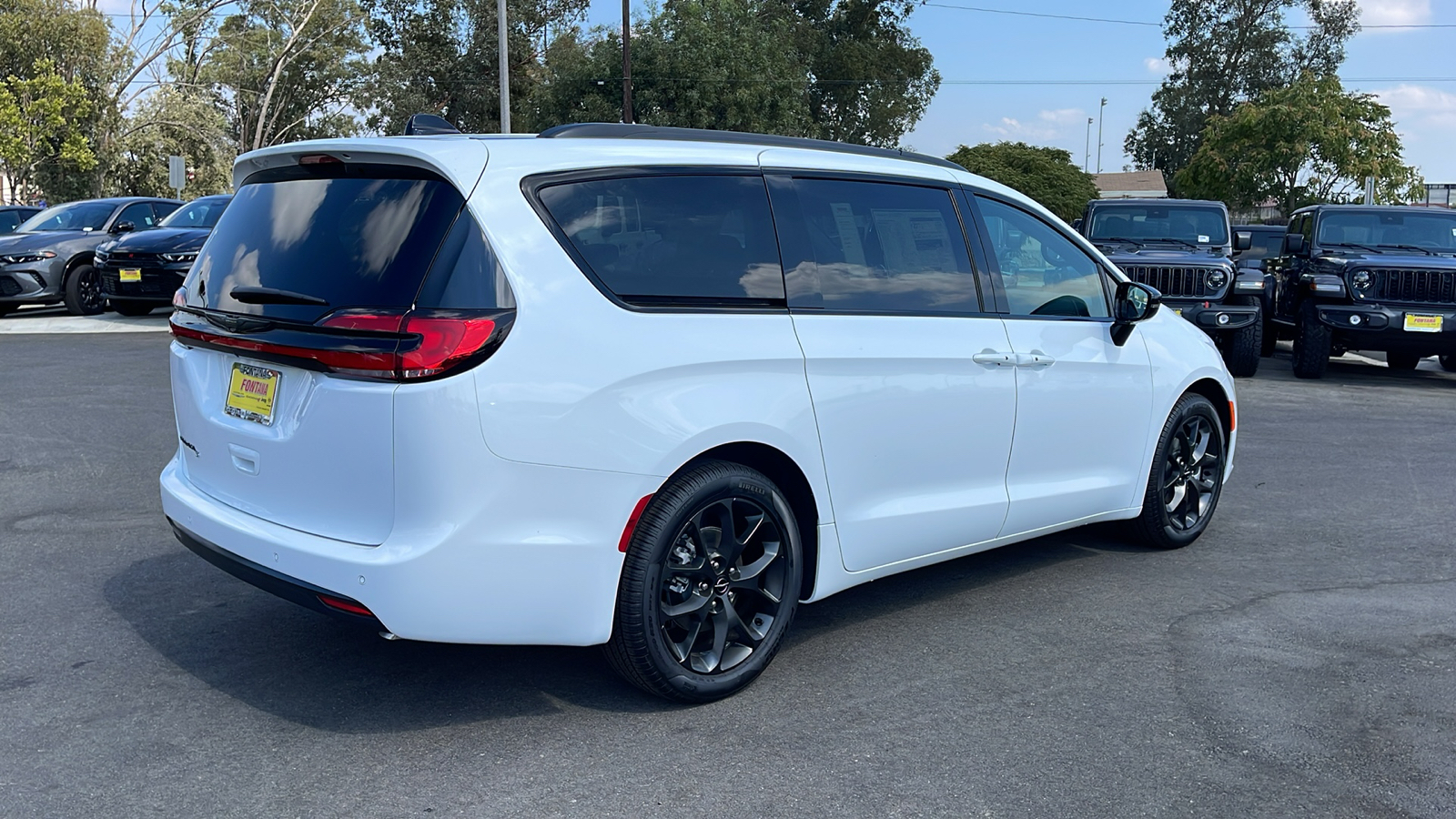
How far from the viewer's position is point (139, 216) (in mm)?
18750

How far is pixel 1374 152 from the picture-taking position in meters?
41.8

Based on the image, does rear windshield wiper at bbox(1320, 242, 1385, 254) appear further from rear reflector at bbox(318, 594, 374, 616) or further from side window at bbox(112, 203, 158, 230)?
side window at bbox(112, 203, 158, 230)

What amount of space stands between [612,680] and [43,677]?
187 centimetres

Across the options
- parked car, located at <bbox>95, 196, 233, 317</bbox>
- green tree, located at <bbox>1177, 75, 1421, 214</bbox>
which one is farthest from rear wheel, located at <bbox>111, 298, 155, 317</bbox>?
green tree, located at <bbox>1177, 75, 1421, 214</bbox>

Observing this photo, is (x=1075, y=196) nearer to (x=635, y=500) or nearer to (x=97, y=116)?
(x=97, y=116)

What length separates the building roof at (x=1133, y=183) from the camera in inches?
2874

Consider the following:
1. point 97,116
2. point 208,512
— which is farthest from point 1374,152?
point 208,512

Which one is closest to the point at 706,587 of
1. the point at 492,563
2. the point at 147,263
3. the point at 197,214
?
the point at 492,563

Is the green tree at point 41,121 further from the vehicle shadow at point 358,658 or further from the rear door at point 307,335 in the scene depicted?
the rear door at point 307,335

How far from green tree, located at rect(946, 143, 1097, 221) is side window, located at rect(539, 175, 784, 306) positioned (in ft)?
130

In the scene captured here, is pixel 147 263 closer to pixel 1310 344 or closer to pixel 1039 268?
pixel 1310 344

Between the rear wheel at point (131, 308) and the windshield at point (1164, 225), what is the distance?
→ 41.0ft

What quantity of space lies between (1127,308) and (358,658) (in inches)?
136

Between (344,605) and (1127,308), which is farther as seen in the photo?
(1127,308)
